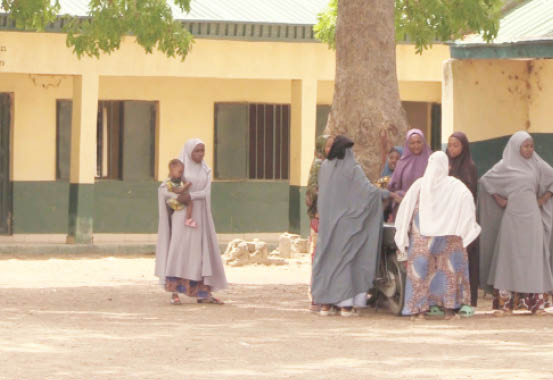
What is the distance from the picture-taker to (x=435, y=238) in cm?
1305

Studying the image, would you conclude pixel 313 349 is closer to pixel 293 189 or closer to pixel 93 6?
pixel 93 6

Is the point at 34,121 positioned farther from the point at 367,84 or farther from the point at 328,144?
the point at 328,144

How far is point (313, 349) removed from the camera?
11.0 m

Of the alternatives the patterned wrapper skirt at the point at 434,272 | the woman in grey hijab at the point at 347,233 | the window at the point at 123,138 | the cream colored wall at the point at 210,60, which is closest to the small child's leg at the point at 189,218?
the woman in grey hijab at the point at 347,233

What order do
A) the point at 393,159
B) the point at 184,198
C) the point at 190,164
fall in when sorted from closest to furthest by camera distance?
the point at 393,159
the point at 184,198
the point at 190,164

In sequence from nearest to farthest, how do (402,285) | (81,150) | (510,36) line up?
(402,285)
(510,36)
(81,150)

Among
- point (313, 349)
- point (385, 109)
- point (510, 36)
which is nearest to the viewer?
point (313, 349)

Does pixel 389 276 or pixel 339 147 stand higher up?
pixel 339 147

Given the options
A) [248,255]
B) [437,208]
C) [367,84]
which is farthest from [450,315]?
[248,255]

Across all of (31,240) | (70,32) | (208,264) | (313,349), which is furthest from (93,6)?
(313,349)

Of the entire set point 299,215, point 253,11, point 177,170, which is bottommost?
point 299,215

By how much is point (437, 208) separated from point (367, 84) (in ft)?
8.82

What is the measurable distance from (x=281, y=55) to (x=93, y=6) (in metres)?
5.95

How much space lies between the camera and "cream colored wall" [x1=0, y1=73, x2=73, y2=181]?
2231cm
